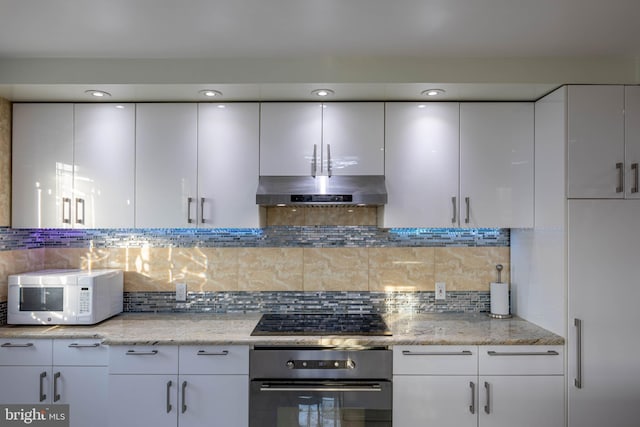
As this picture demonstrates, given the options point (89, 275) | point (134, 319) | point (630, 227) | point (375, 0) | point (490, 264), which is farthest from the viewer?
point (490, 264)

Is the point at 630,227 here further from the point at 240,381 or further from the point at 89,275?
the point at 89,275

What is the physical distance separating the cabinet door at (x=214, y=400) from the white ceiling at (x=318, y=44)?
1677 mm

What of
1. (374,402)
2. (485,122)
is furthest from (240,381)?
(485,122)

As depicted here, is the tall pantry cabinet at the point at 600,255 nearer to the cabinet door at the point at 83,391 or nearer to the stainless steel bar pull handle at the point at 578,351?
the stainless steel bar pull handle at the point at 578,351

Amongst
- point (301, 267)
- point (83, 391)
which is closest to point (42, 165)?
point (83, 391)

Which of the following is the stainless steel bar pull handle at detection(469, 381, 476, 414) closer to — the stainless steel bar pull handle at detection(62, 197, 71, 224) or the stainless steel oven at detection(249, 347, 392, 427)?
the stainless steel oven at detection(249, 347, 392, 427)

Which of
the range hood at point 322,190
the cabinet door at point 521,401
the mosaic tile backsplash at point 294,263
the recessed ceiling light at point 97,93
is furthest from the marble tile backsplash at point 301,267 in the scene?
the recessed ceiling light at point 97,93

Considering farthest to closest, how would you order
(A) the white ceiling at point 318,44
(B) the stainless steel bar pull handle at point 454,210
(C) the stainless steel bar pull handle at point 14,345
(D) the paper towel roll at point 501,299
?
(D) the paper towel roll at point 501,299 → (B) the stainless steel bar pull handle at point 454,210 → (C) the stainless steel bar pull handle at point 14,345 → (A) the white ceiling at point 318,44

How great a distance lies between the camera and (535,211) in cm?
251

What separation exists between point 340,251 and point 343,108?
101 cm

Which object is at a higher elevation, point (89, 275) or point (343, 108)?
point (343, 108)

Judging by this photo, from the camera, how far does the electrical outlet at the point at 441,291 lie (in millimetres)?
2859

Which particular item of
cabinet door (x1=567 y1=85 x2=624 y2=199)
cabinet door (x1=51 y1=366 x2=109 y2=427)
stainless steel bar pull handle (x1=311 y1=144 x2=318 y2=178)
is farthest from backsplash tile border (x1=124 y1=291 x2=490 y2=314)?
cabinet door (x1=567 y1=85 x2=624 y2=199)

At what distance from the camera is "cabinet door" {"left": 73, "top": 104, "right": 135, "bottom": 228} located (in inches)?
101
